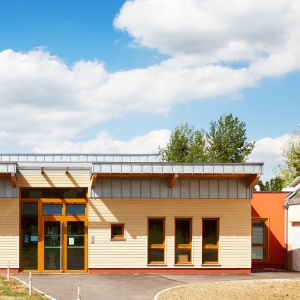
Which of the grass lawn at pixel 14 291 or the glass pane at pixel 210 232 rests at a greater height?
the glass pane at pixel 210 232

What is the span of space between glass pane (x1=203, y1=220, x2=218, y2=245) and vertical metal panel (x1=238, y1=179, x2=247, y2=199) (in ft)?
4.98

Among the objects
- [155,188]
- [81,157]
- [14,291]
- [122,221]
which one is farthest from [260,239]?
[14,291]

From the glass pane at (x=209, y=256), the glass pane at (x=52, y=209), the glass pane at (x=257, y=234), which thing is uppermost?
the glass pane at (x=52, y=209)

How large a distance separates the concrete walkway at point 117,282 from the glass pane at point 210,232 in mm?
1564

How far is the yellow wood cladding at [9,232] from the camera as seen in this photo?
21766mm

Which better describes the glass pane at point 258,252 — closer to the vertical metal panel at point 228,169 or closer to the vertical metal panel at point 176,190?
the vertical metal panel at point 176,190

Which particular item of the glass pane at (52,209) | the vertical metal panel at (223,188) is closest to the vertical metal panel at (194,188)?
the vertical metal panel at (223,188)

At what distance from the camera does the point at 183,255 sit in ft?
73.3

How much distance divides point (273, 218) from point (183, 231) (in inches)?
209

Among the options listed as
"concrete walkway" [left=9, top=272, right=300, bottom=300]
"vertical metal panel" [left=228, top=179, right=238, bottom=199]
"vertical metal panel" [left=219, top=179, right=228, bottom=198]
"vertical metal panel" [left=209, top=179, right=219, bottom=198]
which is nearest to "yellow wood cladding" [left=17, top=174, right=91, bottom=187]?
"concrete walkway" [left=9, top=272, right=300, bottom=300]

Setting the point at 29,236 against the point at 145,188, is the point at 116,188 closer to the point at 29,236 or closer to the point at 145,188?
the point at 145,188

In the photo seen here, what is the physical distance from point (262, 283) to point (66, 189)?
342 inches

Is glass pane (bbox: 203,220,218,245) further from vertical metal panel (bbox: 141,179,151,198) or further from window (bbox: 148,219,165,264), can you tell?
vertical metal panel (bbox: 141,179,151,198)

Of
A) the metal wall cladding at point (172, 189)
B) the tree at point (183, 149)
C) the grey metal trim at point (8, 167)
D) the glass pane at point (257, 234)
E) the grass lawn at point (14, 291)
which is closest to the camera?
the grass lawn at point (14, 291)
